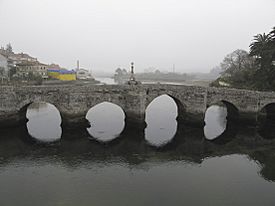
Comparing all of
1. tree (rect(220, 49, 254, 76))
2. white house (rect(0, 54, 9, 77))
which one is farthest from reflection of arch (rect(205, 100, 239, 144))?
white house (rect(0, 54, 9, 77))

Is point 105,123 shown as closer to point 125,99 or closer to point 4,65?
point 125,99

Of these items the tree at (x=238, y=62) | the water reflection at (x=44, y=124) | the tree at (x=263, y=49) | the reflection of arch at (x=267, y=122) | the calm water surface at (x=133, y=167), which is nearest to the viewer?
the calm water surface at (x=133, y=167)

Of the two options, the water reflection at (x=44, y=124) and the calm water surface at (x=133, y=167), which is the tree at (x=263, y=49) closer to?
the calm water surface at (x=133, y=167)

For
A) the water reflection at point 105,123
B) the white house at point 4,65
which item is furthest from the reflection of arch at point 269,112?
the white house at point 4,65

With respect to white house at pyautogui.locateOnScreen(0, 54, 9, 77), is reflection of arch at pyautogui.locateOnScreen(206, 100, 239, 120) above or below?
below

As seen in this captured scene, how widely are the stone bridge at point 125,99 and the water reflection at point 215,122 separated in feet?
→ 4.95

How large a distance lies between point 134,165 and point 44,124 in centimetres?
1401

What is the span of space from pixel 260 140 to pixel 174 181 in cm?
1247

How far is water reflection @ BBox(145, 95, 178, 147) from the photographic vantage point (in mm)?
22275

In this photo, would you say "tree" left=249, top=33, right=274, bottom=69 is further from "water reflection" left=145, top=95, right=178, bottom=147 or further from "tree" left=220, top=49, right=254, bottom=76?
"water reflection" left=145, top=95, right=178, bottom=147

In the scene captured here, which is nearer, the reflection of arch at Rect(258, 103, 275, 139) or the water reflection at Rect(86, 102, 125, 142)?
the water reflection at Rect(86, 102, 125, 142)

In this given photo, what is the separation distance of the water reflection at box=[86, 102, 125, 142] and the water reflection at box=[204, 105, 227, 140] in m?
9.35

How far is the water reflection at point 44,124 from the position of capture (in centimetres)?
2208

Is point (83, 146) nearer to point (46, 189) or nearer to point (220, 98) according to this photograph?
point (46, 189)
